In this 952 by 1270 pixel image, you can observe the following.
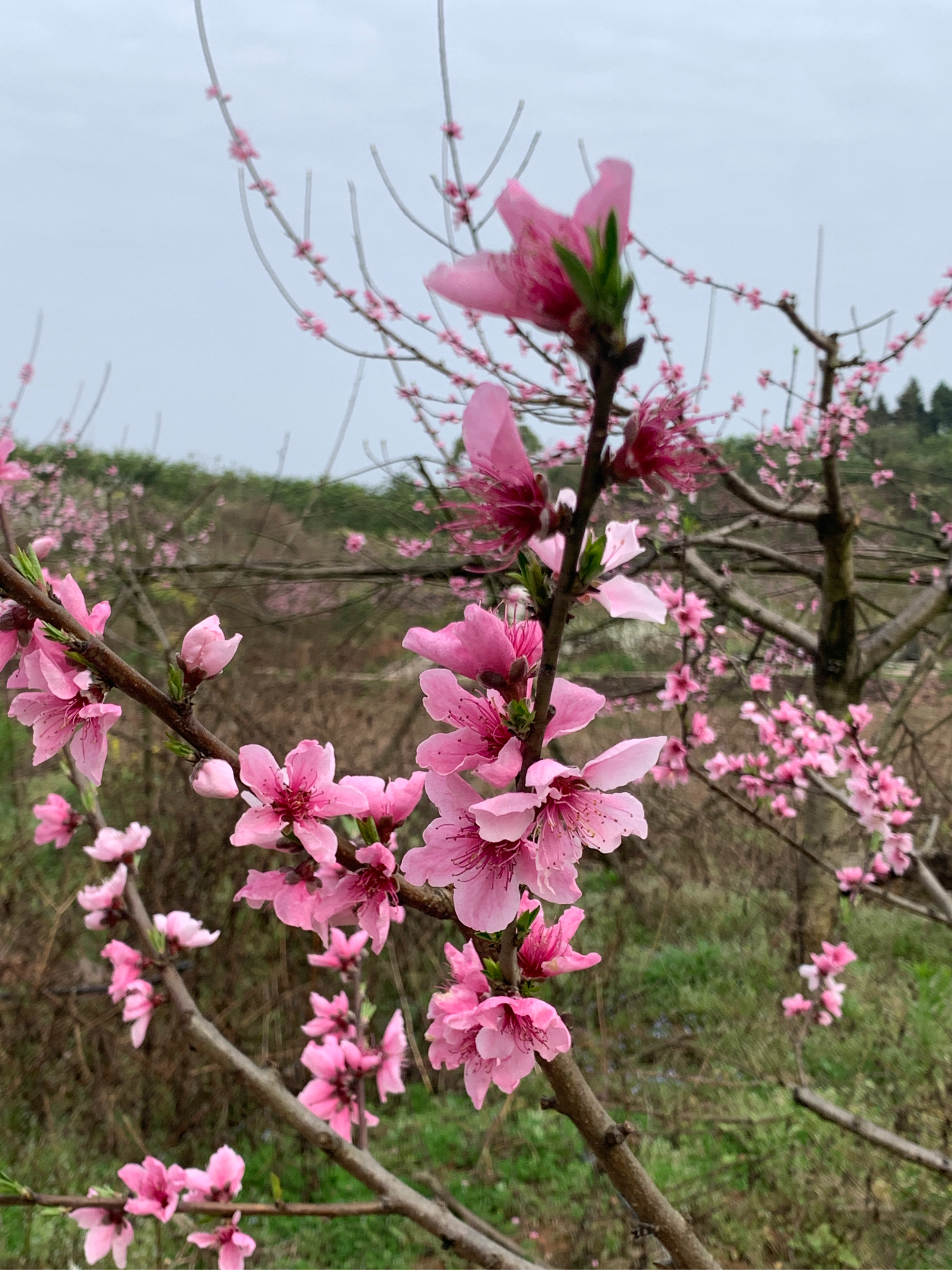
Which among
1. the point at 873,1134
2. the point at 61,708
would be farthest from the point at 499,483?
the point at 873,1134

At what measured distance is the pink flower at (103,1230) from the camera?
1457 mm

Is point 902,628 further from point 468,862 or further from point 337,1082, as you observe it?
point 468,862

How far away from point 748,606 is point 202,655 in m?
5.08

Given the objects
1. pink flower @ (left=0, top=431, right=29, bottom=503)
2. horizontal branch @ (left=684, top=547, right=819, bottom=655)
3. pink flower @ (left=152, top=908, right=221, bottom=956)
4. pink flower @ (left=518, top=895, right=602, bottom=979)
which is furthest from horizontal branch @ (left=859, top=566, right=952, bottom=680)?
pink flower @ (left=0, top=431, right=29, bottom=503)

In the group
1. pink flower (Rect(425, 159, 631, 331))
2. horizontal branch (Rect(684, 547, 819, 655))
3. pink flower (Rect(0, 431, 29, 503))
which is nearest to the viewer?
pink flower (Rect(425, 159, 631, 331))

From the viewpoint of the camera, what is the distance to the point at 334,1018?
170cm

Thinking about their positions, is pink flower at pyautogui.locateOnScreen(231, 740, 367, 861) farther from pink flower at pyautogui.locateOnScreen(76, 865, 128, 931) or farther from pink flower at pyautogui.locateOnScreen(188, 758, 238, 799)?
pink flower at pyautogui.locateOnScreen(76, 865, 128, 931)

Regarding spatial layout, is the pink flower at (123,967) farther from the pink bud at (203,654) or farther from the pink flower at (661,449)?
the pink flower at (661,449)

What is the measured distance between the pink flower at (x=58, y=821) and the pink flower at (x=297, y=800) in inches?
44.8

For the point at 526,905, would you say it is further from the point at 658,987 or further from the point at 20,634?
the point at 658,987

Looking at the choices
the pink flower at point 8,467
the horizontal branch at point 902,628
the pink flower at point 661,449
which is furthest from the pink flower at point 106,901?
the horizontal branch at point 902,628

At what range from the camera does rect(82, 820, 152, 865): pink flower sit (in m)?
1.66

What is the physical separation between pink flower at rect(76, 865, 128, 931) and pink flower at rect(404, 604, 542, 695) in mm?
1305

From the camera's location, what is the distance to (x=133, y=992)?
1.70 meters
